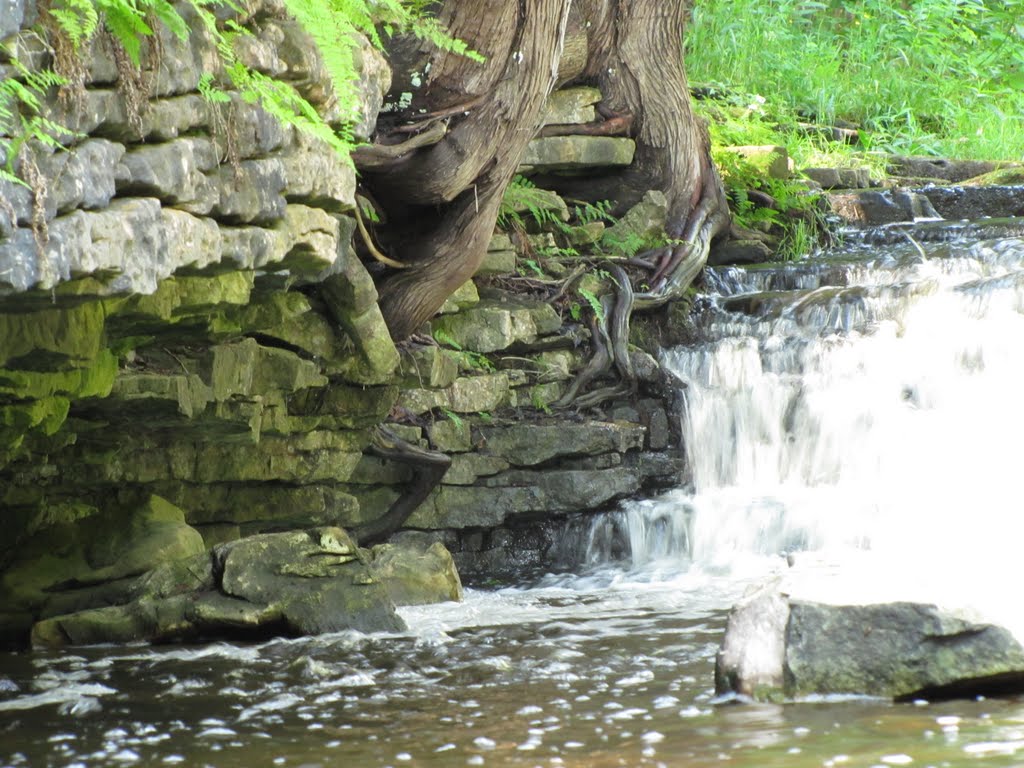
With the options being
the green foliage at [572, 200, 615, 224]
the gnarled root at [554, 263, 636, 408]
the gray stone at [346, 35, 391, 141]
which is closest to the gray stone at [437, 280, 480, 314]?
the gnarled root at [554, 263, 636, 408]

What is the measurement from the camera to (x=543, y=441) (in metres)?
11.6

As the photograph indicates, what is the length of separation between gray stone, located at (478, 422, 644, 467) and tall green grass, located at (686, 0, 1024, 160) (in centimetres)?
838

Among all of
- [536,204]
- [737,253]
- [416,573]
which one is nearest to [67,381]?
[416,573]

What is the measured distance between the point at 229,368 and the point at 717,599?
142 inches

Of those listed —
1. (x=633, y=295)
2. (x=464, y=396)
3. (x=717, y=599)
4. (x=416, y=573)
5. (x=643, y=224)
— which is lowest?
(x=717, y=599)

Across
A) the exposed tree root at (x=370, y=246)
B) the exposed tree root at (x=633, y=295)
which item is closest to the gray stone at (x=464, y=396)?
the exposed tree root at (x=633, y=295)

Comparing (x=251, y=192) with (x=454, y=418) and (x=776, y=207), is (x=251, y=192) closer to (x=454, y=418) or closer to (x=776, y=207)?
(x=454, y=418)

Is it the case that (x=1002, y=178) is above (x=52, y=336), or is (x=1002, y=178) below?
above

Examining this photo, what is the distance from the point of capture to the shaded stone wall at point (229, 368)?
4.96 metres

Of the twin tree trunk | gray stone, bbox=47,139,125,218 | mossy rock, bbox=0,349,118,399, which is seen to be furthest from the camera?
the twin tree trunk

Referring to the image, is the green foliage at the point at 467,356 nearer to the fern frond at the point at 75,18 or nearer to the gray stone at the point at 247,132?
the gray stone at the point at 247,132

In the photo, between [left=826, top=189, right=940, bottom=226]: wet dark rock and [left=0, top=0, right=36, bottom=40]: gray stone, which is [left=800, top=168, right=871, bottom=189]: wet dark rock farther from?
[left=0, top=0, right=36, bottom=40]: gray stone

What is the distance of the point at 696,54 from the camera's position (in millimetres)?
19859

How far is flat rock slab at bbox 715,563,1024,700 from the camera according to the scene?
17.9ft
